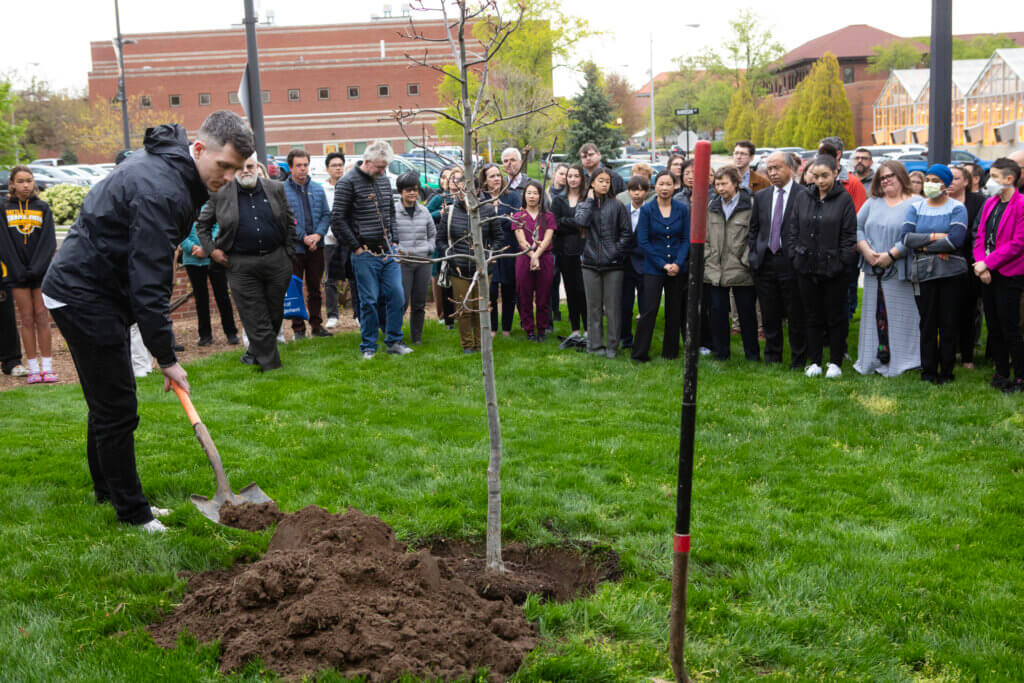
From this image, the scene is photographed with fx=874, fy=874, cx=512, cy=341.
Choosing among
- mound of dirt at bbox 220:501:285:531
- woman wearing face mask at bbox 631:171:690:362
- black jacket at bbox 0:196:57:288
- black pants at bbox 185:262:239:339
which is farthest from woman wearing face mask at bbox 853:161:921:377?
black jacket at bbox 0:196:57:288

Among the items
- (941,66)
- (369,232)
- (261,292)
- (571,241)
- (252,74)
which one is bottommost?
(261,292)

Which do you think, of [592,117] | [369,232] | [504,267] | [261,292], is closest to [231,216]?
[261,292]

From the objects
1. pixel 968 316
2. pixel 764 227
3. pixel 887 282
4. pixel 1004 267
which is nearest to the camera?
pixel 1004 267

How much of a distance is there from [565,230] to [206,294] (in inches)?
185

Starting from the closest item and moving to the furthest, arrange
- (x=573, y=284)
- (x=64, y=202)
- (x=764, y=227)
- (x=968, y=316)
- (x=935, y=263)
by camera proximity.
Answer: (x=935, y=263)
(x=968, y=316)
(x=764, y=227)
(x=573, y=284)
(x=64, y=202)

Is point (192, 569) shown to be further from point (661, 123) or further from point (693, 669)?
point (661, 123)

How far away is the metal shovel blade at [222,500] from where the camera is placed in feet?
16.4

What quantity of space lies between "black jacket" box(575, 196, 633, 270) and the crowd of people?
0.02m

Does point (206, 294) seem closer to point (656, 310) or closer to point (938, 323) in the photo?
point (656, 310)

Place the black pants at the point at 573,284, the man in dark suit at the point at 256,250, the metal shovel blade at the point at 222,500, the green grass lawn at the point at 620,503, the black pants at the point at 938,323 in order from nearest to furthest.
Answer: the green grass lawn at the point at 620,503
the metal shovel blade at the point at 222,500
the black pants at the point at 938,323
the man in dark suit at the point at 256,250
the black pants at the point at 573,284

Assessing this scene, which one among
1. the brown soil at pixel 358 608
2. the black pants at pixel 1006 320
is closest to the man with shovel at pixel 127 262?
the brown soil at pixel 358 608

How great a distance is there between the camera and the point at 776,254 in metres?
9.17

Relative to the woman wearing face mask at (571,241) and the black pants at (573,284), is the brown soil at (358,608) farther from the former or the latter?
the black pants at (573,284)

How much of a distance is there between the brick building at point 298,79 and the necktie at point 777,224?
6593 cm
